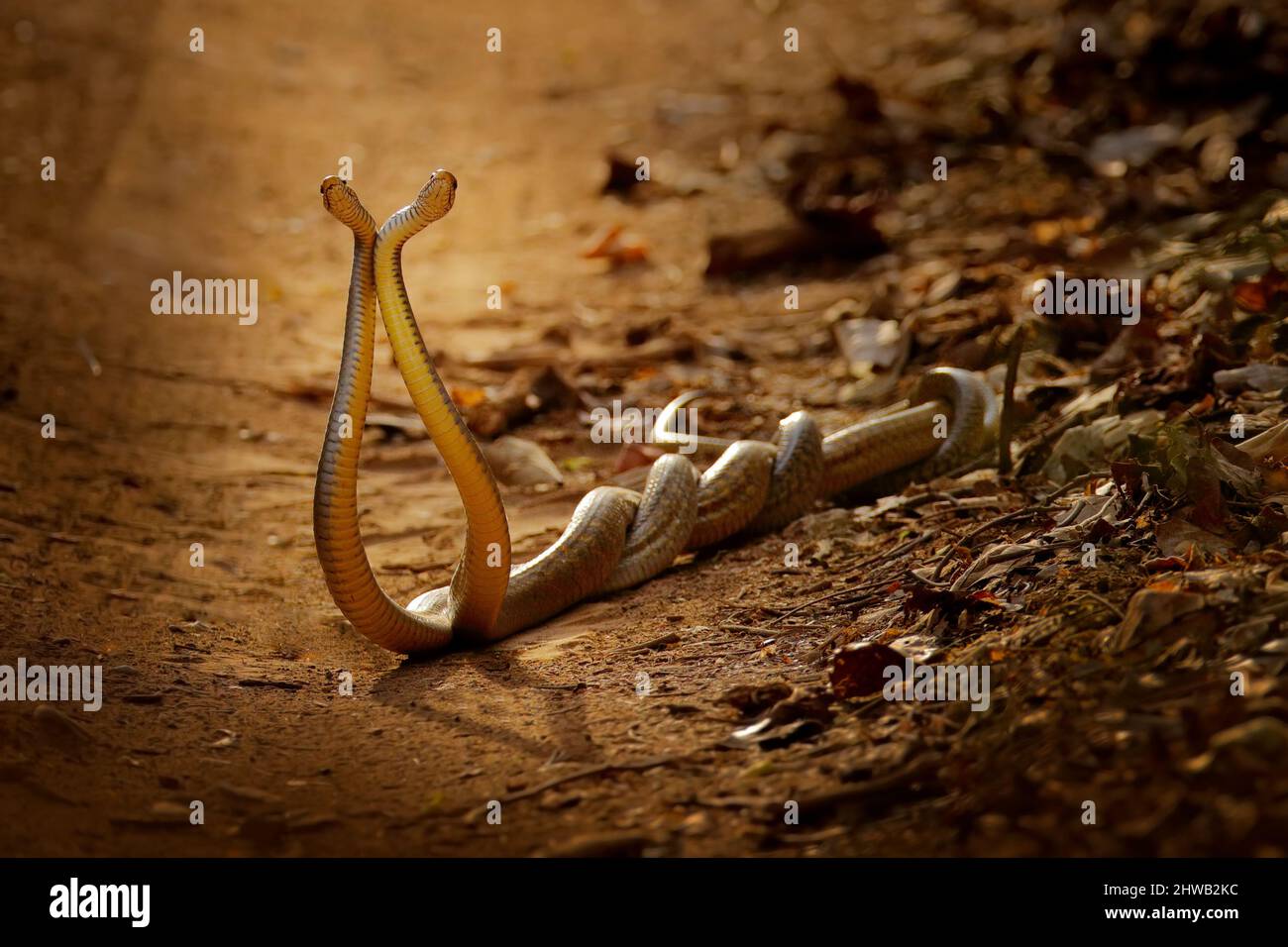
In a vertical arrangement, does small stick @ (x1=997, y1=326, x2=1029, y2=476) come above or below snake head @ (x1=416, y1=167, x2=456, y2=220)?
below

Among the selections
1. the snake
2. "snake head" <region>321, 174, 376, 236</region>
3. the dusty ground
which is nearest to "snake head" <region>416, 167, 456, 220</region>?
the snake

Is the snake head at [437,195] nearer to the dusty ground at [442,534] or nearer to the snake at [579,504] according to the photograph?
the snake at [579,504]

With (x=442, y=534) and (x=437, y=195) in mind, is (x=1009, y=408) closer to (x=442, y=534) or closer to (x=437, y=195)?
(x=442, y=534)

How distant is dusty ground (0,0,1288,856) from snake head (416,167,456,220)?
156cm

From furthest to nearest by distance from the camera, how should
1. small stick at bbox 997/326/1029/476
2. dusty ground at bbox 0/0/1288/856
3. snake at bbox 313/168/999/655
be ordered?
small stick at bbox 997/326/1029/476 → snake at bbox 313/168/999/655 → dusty ground at bbox 0/0/1288/856

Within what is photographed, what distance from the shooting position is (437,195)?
4172mm

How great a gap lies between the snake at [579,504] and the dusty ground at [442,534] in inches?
6.6

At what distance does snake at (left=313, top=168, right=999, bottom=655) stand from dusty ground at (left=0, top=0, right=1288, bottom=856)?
0.17 metres

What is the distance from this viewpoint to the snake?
4242mm

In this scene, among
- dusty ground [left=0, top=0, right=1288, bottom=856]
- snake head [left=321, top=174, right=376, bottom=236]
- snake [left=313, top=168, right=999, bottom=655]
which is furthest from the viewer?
snake [left=313, top=168, right=999, bottom=655]

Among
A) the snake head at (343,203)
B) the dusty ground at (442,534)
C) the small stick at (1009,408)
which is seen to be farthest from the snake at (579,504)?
the small stick at (1009,408)

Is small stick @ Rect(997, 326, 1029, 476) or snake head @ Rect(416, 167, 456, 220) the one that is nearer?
snake head @ Rect(416, 167, 456, 220)

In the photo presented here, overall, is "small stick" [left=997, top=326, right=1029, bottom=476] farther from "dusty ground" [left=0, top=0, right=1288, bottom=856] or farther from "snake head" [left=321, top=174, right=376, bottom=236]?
"snake head" [left=321, top=174, right=376, bottom=236]
